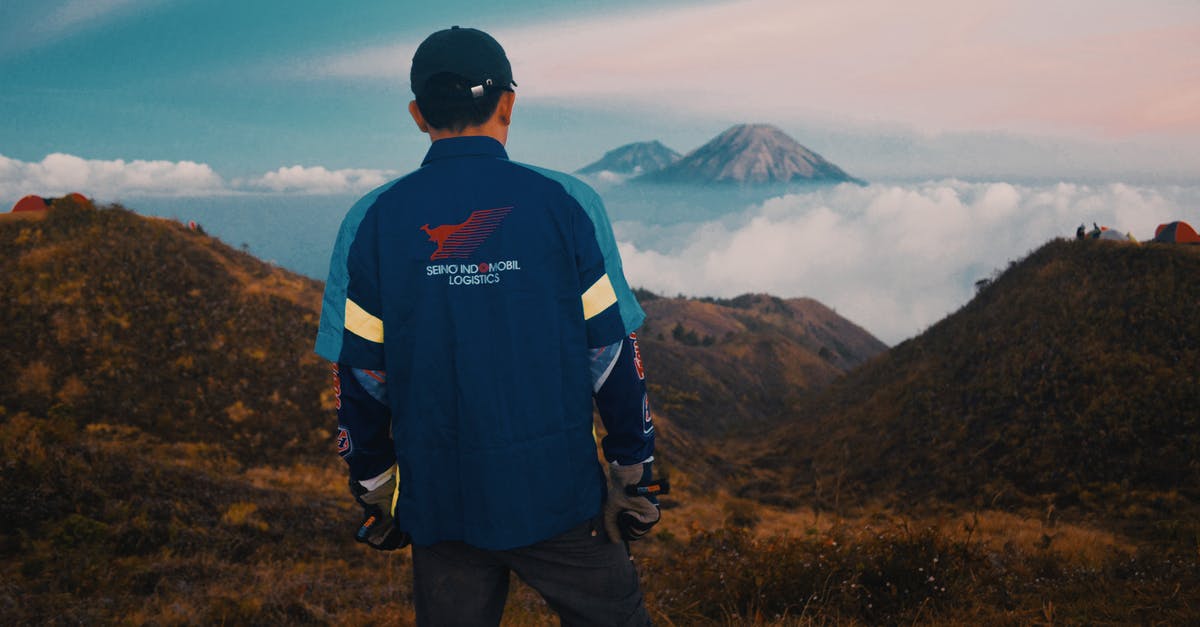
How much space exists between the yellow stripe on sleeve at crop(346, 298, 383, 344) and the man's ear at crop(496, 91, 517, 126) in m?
1.05

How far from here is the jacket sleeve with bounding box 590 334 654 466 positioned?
7.94 feet

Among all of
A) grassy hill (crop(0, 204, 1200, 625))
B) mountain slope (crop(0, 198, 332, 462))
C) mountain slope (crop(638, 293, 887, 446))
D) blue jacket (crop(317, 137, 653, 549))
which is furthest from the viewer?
mountain slope (crop(638, 293, 887, 446))

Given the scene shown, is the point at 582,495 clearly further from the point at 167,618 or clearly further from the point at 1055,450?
the point at 1055,450

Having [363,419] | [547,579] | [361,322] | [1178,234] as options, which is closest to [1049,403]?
[1178,234]

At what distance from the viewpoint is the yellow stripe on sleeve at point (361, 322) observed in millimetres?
2363

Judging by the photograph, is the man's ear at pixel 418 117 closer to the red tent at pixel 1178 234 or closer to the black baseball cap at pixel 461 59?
the black baseball cap at pixel 461 59

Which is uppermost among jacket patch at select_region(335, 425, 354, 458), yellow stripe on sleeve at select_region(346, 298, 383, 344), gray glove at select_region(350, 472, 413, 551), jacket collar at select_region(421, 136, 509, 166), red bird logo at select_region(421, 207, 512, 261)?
jacket collar at select_region(421, 136, 509, 166)

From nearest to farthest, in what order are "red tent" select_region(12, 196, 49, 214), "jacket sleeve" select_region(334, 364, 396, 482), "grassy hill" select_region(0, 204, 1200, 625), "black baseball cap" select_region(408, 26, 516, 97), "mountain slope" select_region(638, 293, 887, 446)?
1. "black baseball cap" select_region(408, 26, 516, 97)
2. "jacket sleeve" select_region(334, 364, 396, 482)
3. "grassy hill" select_region(0, 204, 1200, 625)
4. "red tent" select_region(12, 196, 49, 214)
5. "mountain slope" select_region(638, 293, 887, 446)

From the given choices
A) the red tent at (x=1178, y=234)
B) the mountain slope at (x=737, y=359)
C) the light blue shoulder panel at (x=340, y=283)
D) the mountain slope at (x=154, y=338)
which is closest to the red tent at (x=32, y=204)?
the mountain slope at (x=154, y=338)

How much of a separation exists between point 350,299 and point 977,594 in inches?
203

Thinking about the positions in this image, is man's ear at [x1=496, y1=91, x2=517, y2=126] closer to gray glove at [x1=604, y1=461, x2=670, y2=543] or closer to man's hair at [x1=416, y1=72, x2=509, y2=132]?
man's hair at [x1=416, y1=72, x2=509, y2=132]

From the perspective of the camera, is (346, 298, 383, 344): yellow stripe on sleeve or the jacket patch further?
the jacket patch

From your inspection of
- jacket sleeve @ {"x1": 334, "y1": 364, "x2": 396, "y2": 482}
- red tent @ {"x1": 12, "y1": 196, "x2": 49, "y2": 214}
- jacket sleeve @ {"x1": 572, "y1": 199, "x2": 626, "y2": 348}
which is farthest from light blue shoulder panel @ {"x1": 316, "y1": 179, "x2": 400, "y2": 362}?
red tent @ {"x1": 12, "y1": 196, "x2": 49, "y2": 214}

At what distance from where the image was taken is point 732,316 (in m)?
108
